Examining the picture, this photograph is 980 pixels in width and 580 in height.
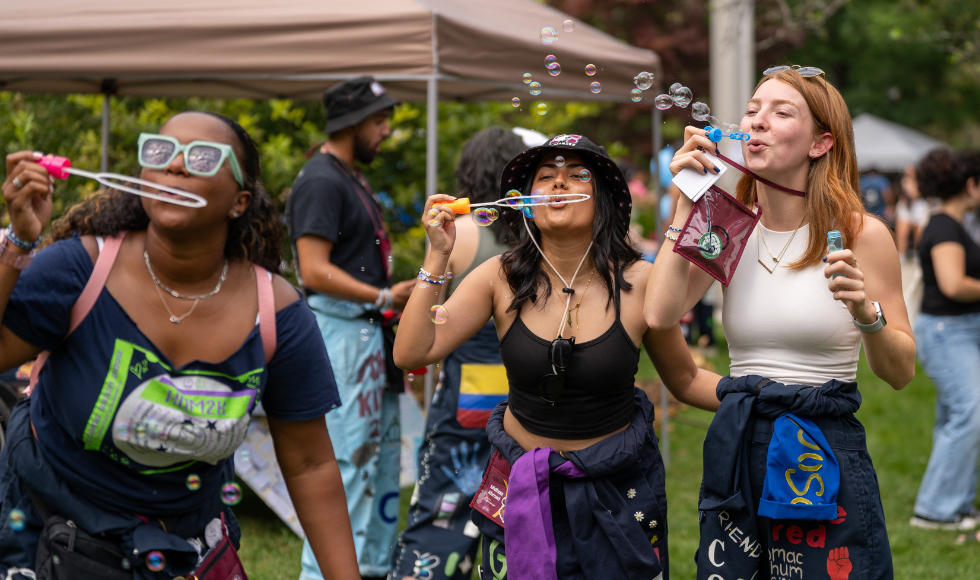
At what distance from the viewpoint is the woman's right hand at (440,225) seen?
229 cm

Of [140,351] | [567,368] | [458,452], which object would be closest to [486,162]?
[458,452]

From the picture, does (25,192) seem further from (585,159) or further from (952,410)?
(952,410)

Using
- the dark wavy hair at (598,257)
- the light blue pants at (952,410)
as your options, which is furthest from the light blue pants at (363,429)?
the light blue pants at (952,410)

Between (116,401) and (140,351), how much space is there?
116 millimetres

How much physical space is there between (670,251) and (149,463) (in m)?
1.33

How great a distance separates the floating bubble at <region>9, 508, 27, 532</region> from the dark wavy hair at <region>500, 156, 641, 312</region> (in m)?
1.25

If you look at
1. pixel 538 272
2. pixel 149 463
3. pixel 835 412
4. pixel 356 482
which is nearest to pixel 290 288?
pixel 149 463

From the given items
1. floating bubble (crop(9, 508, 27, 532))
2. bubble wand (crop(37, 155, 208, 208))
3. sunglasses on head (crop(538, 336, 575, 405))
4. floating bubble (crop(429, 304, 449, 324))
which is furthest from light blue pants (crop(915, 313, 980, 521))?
floating bubble (crop(9, 508, 27, 532))

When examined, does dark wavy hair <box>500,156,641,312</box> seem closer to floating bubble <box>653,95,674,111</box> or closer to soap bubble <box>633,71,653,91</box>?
floating bubble <box>653,95,674,111</box>

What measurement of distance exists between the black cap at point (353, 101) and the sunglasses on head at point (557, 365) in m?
2.17

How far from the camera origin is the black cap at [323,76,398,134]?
13.6 ft

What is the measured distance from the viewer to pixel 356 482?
3.96 metres

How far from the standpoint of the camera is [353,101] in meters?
4.17

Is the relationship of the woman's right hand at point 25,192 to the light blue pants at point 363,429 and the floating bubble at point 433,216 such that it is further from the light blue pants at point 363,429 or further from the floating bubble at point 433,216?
the light blue pants at point 363,429
